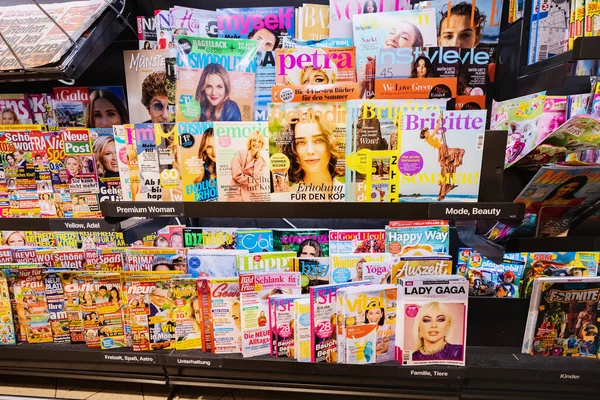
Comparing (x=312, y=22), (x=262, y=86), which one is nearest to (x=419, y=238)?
(x=262, y=86)

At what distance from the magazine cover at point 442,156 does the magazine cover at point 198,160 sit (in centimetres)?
63

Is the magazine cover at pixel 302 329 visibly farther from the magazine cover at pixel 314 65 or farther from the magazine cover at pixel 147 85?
the magazine cover at pixel 147 85

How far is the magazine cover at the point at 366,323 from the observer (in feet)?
4.11

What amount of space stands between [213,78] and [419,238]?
103cm

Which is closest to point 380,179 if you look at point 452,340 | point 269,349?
point 452,340

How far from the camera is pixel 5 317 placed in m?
1.46

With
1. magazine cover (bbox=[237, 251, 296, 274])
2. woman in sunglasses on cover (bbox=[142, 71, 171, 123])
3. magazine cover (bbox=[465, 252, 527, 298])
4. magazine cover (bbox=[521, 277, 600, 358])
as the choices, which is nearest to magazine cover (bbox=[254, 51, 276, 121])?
woman in sunglasses on cover (bbox=[142, 71, 171, 123])

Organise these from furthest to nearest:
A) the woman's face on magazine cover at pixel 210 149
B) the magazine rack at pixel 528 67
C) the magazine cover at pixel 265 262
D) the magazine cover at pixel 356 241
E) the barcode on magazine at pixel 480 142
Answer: the magazine cover at pixel 356 241
the magazine cover at pixel 265 262
the woman's face on magazine cover at pixel 210 149
the barcode on magazine at pixel 480 142
the magazine rack at pixel 528 67

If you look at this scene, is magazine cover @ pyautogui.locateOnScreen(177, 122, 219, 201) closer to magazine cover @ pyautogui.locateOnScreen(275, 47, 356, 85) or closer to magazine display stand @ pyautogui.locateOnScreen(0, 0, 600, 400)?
magazine display stand @ pyautogui.locateOnScreen(0, 0, 600, 400)

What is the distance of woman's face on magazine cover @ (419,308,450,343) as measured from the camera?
49.3 inches

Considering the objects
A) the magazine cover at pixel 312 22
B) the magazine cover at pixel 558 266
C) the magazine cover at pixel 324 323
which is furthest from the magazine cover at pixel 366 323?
the magazine cover at pixel 312 22

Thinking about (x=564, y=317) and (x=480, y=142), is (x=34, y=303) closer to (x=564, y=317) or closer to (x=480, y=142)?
(x=480, y=142)

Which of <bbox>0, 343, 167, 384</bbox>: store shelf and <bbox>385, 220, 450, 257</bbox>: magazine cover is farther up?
<bbox>385, 220, 450, 257</bbox>: magazine cover

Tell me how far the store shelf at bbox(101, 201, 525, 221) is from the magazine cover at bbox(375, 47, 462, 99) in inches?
14.8
